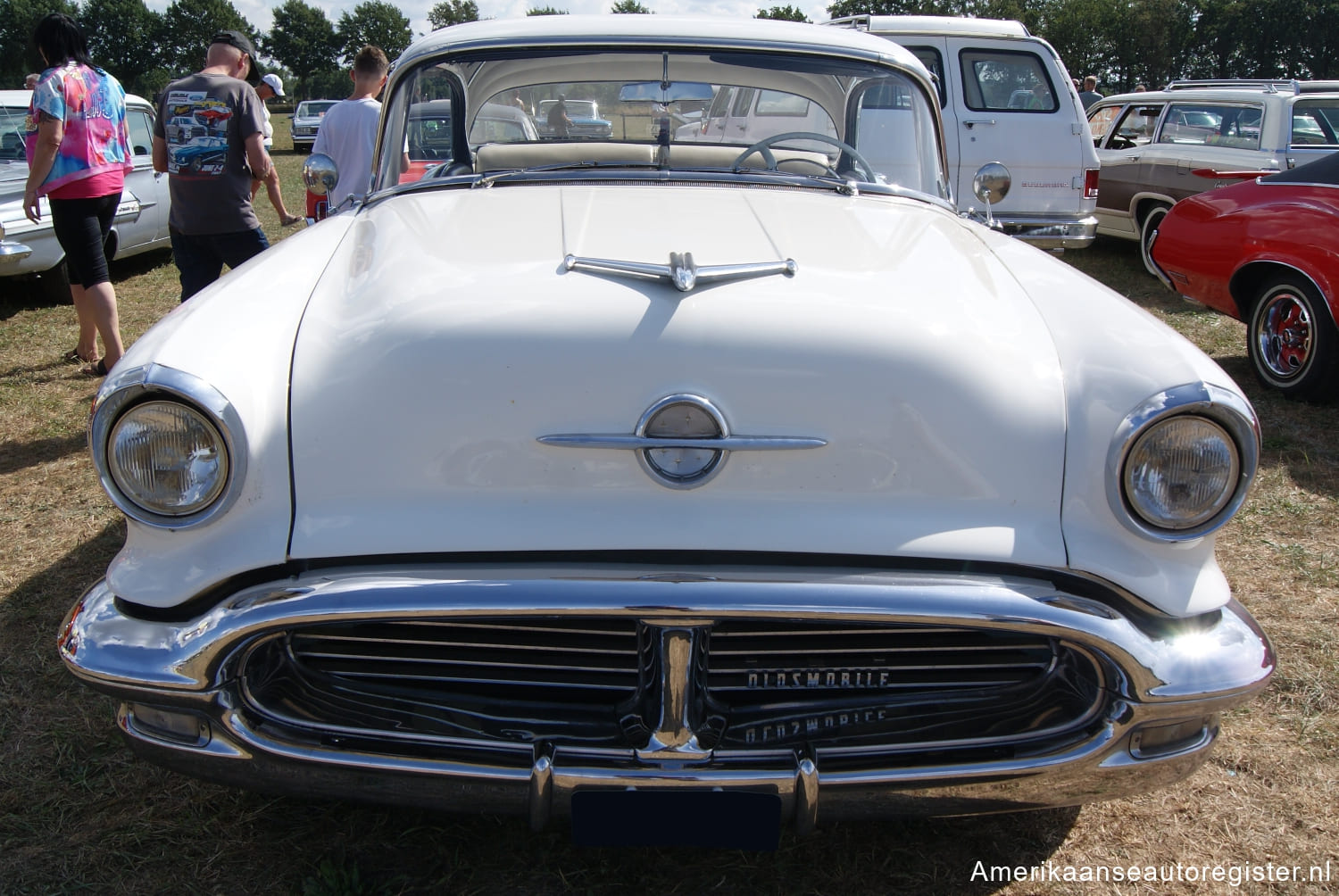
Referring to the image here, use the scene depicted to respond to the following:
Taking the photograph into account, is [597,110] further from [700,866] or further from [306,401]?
[700,866]

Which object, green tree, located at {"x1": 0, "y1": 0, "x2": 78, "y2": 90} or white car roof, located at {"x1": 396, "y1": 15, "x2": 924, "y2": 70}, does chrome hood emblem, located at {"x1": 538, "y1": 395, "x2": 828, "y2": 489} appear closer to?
white car roof, located at {"x1": 396, "y1": 15, "x2": 924, "y2": 70}

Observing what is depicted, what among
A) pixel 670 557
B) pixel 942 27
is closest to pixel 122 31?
pixel 942 27

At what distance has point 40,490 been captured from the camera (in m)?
3.93

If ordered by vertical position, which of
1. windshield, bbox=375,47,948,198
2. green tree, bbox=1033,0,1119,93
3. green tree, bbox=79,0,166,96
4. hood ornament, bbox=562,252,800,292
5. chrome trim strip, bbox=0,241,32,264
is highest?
green tree, bbox=79,0,166,96

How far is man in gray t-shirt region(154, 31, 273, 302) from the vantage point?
4355 millimetres

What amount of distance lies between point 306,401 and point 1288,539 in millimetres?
3464

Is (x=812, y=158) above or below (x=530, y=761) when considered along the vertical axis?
above

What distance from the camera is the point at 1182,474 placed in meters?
1.70

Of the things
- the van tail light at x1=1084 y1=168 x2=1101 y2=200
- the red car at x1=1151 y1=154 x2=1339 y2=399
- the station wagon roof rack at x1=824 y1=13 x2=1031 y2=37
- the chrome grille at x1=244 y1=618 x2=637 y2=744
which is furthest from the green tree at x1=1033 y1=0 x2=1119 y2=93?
the chrome grille at x1=244 y1=618 x2=637 y2=744

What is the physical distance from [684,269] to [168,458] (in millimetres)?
925

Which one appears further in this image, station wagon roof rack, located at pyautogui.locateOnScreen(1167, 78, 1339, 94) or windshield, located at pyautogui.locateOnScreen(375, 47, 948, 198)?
station wagon roof rack, located at pyautogui.locateOnScreen(1167, 78, 1339, 94)

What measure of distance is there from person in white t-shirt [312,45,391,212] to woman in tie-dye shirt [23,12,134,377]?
0.98 meters

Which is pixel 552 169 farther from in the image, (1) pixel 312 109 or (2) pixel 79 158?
(1) pixel 312 109

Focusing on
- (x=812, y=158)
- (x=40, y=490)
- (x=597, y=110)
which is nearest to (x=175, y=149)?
(x=40, y=490)
